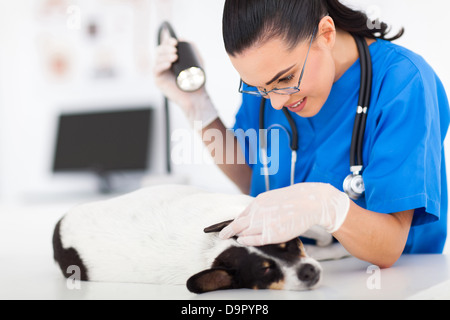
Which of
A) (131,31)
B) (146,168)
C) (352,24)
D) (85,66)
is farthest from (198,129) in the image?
(85,66)

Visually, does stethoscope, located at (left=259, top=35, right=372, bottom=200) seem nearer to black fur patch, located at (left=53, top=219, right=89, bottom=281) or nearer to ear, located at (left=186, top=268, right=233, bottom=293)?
ear, located at (left=186, top=268, right=233, bottom=293)

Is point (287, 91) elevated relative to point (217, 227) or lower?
elevated

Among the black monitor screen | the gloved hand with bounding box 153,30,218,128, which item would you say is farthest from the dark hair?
the black monitor screen

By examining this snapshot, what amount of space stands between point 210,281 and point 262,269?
0.36 feet

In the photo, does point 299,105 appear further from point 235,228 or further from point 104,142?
point 104,142

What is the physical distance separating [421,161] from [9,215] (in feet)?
7.96

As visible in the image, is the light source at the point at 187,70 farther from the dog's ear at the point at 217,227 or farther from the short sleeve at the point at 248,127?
the dog's ear at the point at 217,227

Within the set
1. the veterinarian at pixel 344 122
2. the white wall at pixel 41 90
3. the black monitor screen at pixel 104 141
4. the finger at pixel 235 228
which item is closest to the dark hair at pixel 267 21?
the veterinarian at pixel 344 122

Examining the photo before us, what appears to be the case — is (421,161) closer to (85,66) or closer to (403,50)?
(403,50)

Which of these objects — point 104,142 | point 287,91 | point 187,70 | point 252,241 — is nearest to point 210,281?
point 252,241

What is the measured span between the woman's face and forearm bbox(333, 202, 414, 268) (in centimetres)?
30

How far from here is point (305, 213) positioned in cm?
77

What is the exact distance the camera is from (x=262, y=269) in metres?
0.84

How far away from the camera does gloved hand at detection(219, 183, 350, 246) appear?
2.54 feet
